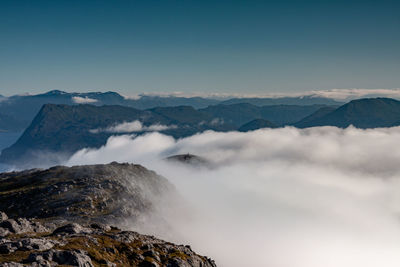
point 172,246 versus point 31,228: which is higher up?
point 31,228

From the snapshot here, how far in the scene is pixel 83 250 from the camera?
348 ft

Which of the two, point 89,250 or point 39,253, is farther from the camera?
point 89,250

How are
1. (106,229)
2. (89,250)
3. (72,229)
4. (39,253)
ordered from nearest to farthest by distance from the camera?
(39,253) < (89,250) < (72,229) < (106,229)

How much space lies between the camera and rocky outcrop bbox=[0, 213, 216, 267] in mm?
93938

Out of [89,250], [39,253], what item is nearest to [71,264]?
[39,253]

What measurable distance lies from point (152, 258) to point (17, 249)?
166 ft

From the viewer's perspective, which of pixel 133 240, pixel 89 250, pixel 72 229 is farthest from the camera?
→ pixel 133 240

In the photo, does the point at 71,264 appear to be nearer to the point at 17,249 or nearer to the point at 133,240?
the point at 17,249

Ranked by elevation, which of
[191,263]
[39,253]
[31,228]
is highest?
[39,253]

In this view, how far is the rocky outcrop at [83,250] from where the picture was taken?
9394 centimetres

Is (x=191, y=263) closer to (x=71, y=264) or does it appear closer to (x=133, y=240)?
(x=133, y=240)

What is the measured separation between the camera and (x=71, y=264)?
93750 millimetres

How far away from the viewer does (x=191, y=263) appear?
5723 inches

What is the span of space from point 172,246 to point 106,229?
36655 mm
